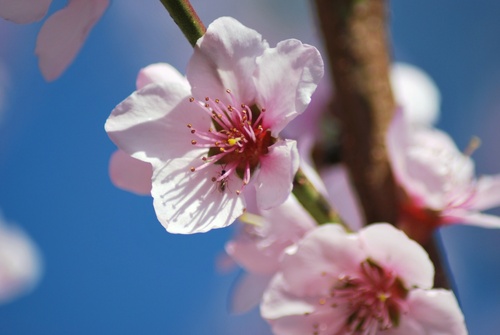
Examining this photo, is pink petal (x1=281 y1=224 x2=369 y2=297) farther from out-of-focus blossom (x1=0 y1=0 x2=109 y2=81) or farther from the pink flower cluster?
out-of-focus blossom (x1=0 y1=0 x2=109 y2=81)

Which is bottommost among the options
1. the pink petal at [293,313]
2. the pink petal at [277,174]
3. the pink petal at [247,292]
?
the pink petal at [247,292]

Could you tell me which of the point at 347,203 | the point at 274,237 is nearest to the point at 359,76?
the point at 347,203

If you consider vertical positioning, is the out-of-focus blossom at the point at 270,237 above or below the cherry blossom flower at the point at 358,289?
above

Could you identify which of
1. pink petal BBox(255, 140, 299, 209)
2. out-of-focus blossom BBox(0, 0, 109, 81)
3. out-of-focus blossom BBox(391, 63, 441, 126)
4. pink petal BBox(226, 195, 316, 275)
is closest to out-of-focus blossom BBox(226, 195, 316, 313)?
pink petal BBox(226, 195, 316, 275)

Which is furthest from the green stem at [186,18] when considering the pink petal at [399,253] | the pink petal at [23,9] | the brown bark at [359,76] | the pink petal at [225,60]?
the brown bark at [359,76]

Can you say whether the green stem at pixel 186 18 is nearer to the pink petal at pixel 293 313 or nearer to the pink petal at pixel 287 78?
the pink petal at pixel 287 78

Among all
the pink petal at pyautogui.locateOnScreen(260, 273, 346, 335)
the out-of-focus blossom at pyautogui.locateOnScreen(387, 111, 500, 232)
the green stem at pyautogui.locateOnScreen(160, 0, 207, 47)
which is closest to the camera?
the green stem at pyautogui.locateOnScreen(160, 0, 207, 47)

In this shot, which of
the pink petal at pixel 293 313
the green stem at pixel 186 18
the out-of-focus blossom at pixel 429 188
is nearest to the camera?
the green stem at pixel 186 18

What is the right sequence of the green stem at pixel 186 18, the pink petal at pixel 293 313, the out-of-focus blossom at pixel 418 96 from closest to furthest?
the green stem at pixel 186 18
the pink petal at pixel 293 313
the out-of-focus blossom at pixel 418 96
